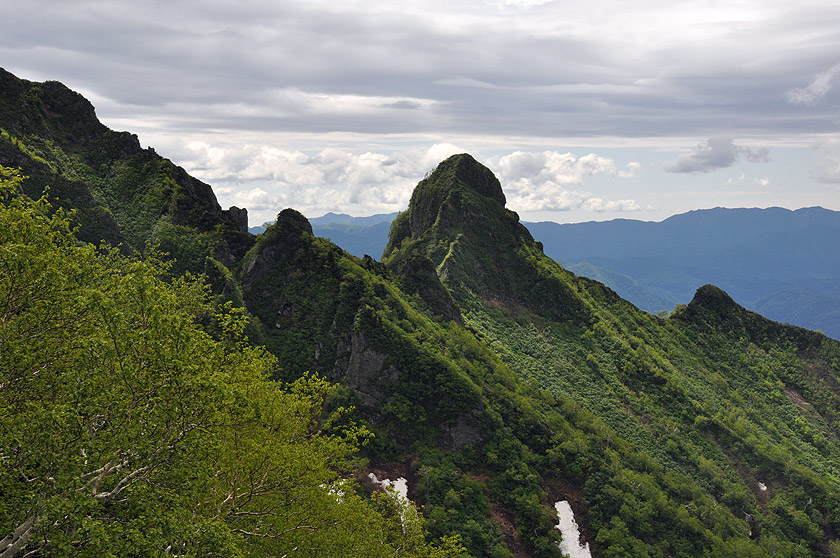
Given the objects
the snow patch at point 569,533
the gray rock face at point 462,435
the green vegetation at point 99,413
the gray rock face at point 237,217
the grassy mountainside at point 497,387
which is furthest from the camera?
the gray rock face at point 237,217

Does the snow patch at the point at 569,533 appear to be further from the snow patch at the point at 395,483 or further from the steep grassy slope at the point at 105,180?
the steep grassy slope at the point at 105,180

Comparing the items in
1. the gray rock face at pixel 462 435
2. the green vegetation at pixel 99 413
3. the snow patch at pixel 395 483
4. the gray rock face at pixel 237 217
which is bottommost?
the snow patch at pixel 395 483

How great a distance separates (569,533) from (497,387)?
27177 millimetres

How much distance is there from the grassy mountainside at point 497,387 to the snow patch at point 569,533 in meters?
1.99

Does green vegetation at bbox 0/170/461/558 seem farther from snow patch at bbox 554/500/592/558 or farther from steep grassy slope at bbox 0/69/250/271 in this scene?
steep grassy slope at bbox 0/69/250/271

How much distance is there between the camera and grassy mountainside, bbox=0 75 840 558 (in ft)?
270

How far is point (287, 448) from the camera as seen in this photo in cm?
2659

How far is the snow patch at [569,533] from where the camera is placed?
7925 centimetres

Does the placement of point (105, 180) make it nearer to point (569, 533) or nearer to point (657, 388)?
point (569, 533)

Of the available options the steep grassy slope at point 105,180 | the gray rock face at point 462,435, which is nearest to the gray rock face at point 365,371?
the gray rock face at point 462,435

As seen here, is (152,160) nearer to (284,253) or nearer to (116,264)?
(284,253)

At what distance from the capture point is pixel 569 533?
81.8 meters

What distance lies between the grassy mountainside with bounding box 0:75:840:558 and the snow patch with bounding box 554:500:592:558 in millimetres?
1989

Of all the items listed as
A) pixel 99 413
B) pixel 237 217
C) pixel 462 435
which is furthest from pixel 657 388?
pixel 99 413
